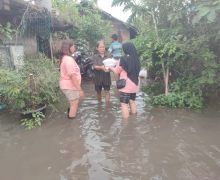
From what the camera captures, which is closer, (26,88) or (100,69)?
(26,88)

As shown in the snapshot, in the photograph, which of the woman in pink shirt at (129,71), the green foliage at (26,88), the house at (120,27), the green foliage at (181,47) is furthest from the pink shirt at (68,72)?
the house at (120,27)

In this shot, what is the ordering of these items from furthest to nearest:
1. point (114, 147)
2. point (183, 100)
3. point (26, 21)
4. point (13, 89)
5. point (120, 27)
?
point (120, 27) < point (26, 21) < point (183, 100) < point (13, 89) < point (114, 147)

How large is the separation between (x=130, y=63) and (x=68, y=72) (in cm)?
124

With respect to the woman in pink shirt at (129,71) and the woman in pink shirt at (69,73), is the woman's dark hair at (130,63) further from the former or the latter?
the woman in pink shirt at (69,73)

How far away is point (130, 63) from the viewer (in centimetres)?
701

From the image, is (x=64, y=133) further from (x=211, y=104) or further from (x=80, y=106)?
(x=211, y=104)

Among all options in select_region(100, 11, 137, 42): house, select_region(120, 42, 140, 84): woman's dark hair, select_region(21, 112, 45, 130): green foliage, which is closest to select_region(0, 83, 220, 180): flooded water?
select_region(21, 112, 45, 130): green foliage

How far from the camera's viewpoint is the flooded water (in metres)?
4.84

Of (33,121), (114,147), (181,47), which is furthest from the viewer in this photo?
(181,47)

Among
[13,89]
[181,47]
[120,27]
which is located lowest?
[13,89]

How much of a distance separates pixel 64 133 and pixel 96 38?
1171 centimetres

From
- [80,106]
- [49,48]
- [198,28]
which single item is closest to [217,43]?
[198,28]

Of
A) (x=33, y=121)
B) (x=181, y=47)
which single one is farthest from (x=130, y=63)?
(x=33, y=121)

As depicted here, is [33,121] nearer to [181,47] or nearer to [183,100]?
[183,100]
